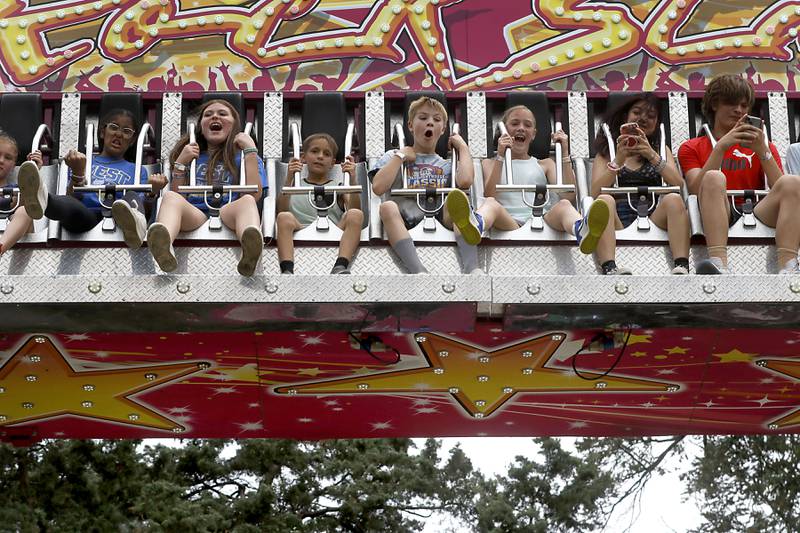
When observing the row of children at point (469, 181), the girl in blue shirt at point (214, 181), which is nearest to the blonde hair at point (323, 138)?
the row of children at point (469, 181)

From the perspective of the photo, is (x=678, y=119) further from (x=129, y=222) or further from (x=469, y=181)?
(x=129, y=222)

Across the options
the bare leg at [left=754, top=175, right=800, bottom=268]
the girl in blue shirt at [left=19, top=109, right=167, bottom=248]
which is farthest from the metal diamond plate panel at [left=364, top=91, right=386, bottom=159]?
the bare leg at [left=754, top=175, right=800, bottom=268]

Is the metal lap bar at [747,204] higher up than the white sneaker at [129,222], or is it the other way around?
the white sneaker at [129,222]

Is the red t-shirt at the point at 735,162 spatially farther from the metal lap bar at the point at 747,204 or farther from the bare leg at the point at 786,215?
the bare leg at the point at 786,215

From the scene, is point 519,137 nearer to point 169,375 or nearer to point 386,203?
point 386,203

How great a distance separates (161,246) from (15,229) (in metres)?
0.99

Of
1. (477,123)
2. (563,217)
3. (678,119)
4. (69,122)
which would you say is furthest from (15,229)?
(678,119)

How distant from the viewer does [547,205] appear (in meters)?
7.08

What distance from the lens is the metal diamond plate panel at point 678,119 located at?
7.41m

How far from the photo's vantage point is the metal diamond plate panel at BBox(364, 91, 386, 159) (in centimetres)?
731

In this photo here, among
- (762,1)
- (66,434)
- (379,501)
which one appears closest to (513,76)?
(762,1)

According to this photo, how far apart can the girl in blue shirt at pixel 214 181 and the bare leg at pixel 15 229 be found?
0.73m

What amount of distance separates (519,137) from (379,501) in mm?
8942

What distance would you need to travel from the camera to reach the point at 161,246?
6.07 metres
